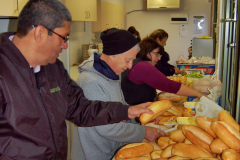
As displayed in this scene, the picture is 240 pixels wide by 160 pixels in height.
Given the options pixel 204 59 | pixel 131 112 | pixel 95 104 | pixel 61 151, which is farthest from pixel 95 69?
pixel 204 59

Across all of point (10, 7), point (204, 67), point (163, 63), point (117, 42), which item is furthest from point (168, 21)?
point (117, 42)

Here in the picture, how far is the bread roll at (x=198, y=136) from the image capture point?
1.21 metres

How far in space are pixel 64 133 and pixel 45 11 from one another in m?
0.64

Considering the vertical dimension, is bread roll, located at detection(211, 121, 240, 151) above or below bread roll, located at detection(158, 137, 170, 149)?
above

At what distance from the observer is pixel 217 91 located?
2.17 m

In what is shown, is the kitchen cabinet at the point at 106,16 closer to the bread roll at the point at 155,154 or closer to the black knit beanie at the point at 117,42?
the black knit beanie at the point at 117,42

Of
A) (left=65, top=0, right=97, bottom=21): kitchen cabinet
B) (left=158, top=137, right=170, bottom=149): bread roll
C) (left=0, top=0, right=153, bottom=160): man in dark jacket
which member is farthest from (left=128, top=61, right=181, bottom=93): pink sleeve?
(left=65, top=0, right=97, bottom=21): kitchen cabinet

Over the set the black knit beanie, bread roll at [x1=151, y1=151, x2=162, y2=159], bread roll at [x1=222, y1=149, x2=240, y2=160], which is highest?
the black knit beanie

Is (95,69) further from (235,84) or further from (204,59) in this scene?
(204,59)

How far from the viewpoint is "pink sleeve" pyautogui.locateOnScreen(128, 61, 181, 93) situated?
2.18 meters

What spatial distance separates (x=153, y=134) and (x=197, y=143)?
1.36 feet

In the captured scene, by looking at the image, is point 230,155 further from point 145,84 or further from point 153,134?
point 145,84

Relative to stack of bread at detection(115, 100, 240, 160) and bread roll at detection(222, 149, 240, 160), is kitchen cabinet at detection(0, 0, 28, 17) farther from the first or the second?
bread roll at detection(222, 149, 240, 160)

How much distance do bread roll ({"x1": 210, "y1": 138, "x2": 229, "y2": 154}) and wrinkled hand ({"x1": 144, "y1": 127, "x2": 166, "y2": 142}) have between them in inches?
19.3
